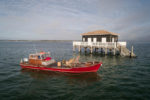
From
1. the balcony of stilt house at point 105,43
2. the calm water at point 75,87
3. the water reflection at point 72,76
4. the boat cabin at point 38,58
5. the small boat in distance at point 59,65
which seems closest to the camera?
the calm water at point 75,87

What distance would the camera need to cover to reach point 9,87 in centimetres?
1136

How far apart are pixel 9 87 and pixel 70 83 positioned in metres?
6.79

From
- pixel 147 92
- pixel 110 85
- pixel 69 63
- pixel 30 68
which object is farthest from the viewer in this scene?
pixel 30 68

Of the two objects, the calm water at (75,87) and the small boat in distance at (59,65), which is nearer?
the calm water at (75,87)

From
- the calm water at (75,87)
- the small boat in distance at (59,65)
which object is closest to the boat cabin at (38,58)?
the small boat in distance at (59,65)

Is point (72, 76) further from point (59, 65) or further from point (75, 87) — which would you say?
point (75, 87)

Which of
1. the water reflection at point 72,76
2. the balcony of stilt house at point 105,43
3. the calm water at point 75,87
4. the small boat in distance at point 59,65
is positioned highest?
the balcony of stilt house at point 105,43

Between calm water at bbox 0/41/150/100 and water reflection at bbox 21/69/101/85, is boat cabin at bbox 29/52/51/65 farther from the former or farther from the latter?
Answer: calm water at bbox 0/41/150/100

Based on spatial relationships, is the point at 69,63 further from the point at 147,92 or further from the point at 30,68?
the point at 147,92

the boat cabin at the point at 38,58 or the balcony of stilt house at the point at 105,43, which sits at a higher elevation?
the balcony of stilt house at the point at 105,43

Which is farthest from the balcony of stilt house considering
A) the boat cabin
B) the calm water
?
the boat cabin

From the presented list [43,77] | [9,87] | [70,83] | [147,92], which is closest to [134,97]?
[147,92]

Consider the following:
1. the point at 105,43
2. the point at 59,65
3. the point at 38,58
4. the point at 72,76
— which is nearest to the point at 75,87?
the point at 72,76

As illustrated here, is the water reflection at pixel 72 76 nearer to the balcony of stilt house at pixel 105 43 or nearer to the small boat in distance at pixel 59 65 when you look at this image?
the small boat in distance at pixel 59 65
